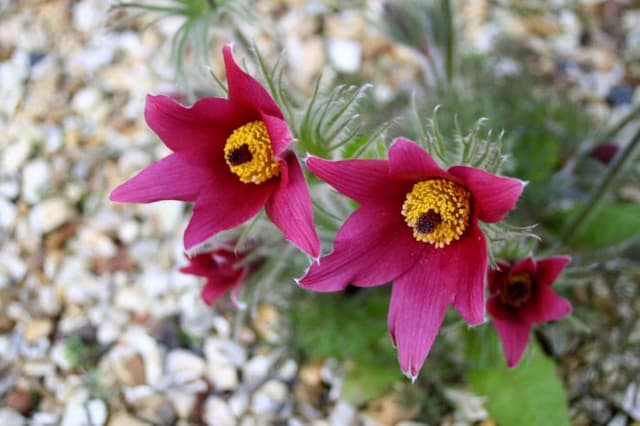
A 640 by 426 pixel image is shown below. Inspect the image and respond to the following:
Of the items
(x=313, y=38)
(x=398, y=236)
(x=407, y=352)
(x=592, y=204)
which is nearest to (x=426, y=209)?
(x=398, y=236)

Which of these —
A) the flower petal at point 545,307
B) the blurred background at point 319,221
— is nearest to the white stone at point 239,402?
the blurred background at point 319,221

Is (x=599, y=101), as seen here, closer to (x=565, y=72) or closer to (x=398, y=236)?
(x=565, y=72)

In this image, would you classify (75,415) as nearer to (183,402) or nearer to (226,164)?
(183,402)

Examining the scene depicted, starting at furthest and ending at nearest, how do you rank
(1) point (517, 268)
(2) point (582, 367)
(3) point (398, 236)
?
1. (2) point (582, 367)
2. (1) point (517, 268)
3. (3) point (398, 236)

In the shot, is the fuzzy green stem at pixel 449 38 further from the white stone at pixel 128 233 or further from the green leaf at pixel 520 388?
the white stone at pixel 128 233

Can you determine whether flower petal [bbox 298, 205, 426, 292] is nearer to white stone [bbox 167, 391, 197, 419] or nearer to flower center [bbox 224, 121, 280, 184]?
flower center [bbox 224, 121, 280, 184]

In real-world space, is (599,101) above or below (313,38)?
below
